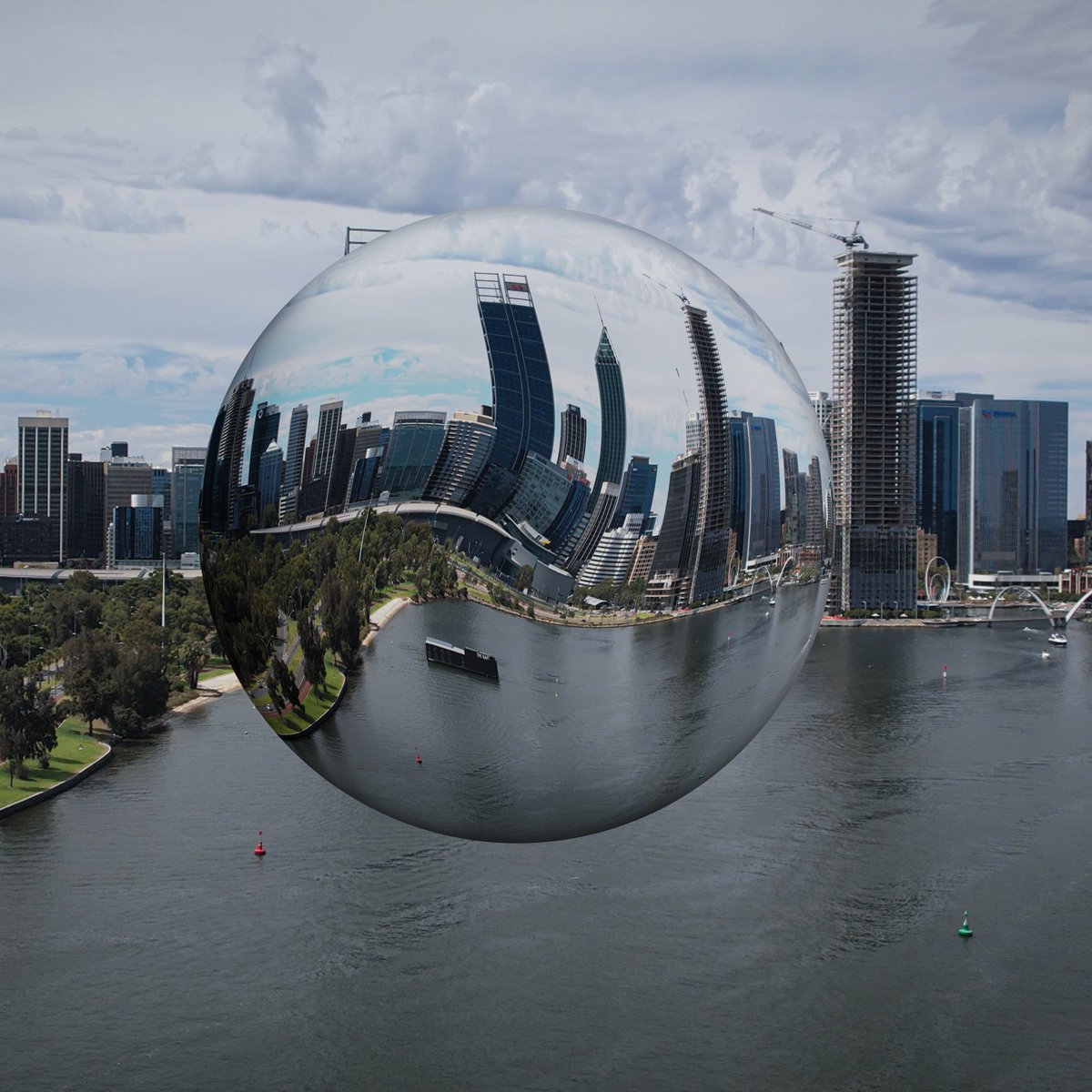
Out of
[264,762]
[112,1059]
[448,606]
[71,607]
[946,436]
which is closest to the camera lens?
[448,606]

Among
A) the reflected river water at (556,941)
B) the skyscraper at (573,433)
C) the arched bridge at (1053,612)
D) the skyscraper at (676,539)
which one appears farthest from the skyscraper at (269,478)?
the arched bridge at (1053,612)

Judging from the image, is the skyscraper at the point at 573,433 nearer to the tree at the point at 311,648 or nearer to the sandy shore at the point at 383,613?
the sandy shore at the point at 383,613

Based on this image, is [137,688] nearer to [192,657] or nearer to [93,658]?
[93,658]

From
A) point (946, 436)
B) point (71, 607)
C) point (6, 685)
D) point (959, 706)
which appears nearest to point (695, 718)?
point (6, 685)

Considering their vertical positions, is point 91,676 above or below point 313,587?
below

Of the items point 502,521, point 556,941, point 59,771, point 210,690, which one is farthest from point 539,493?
point 210,690

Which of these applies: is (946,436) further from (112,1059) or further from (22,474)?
(112,1059)
